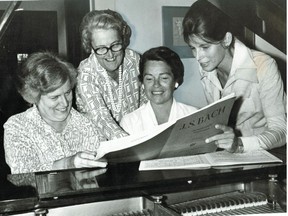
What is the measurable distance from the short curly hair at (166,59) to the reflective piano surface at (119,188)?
2.01 feet

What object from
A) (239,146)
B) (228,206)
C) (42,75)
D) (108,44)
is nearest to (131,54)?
(108,44)

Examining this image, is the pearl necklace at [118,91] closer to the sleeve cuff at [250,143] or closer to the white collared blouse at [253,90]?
the white collared blouse at [253,90]

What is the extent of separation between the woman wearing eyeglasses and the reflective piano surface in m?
0.48

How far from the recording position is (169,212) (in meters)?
0.82

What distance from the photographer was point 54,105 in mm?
1355

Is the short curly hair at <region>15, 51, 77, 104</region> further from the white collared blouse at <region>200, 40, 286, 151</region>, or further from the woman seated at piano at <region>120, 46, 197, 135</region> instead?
the white collared blouse at <region>200, 40, 286, 151</region>

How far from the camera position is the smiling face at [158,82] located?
1.52 metres

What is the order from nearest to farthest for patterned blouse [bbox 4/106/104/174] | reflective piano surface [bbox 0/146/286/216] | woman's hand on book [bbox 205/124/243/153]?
reflective piano surface [bbox 0/146/286/216] < woman's hand on book [bbox 205/124/243/153] < patterned blouse [bbox 4/106/104/174]

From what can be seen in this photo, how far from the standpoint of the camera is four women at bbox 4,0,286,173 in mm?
1335

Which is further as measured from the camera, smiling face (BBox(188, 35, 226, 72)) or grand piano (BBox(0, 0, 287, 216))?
smiling face (BBox(188, 35, 226, 72))

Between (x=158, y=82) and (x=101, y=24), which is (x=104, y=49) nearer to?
(x=101, y=24)

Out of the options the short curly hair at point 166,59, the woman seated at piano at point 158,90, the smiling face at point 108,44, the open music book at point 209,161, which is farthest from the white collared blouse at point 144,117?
the open music book at point 209,161

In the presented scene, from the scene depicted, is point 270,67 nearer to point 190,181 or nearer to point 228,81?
point 228,81

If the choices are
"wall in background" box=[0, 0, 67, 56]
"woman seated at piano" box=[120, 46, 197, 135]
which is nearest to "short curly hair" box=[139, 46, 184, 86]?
"woman seated at piano" box=[120, 46, 197, 135]
